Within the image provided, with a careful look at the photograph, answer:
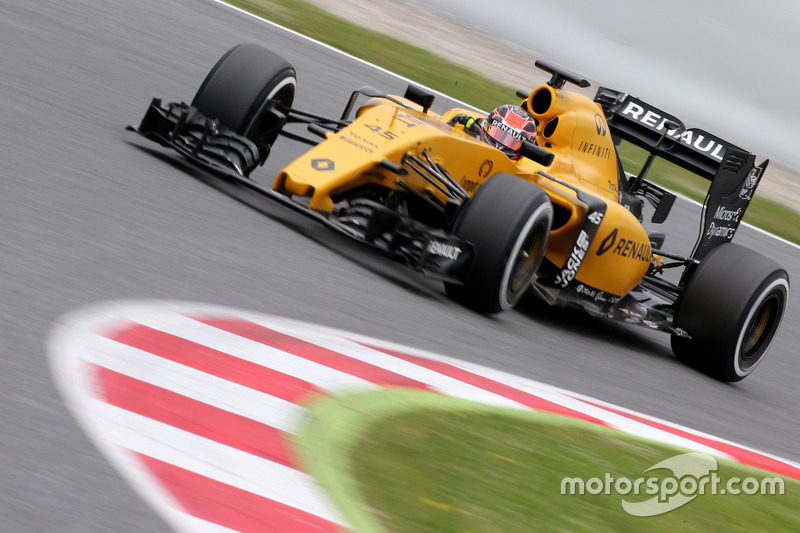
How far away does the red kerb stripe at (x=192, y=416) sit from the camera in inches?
138

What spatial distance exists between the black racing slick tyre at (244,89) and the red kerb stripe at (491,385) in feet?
7.95

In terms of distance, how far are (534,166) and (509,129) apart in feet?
1.12

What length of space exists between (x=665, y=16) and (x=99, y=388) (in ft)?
51.6

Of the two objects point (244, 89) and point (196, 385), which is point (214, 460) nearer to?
point (196, 385)

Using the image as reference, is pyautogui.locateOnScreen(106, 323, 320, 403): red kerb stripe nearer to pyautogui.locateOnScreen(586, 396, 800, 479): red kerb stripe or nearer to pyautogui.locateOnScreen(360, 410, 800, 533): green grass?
pyautogui.locateOnScreen(360, 410, 800, 533): green grass

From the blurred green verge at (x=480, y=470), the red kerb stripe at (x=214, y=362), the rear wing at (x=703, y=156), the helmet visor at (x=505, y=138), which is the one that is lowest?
the red kerb stripe at (x=214, y=362)

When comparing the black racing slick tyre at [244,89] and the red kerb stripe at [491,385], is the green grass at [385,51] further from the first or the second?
the red kerb stripe at [491,385]

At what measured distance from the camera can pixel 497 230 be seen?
6.17 m

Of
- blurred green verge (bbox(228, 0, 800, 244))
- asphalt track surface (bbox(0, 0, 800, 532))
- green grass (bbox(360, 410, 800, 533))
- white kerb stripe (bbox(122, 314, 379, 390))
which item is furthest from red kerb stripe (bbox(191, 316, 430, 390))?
blurred green verge (bbox(228, 0, 800, 244))

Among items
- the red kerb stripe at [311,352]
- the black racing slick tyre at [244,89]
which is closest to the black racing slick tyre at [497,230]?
the red kerb stripe at [311,352]

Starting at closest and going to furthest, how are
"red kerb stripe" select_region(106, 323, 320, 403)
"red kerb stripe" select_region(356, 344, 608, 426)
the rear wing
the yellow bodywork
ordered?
"red kerb stripe" select_region(106, 323, 320, 403), "red kerb stripe" select_region(356, 344, 608, 426), the yellow bodywork, the rear wing

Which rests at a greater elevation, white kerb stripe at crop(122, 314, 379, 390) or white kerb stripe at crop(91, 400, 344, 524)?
white kerb stripe at crop(91, 400, 344, 524)

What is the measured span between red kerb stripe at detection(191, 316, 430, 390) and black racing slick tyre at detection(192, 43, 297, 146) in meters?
2.54
